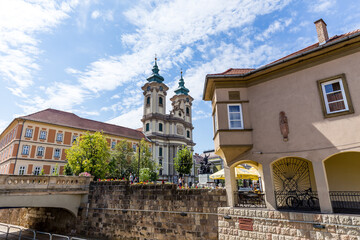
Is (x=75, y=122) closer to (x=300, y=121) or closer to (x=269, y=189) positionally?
(x=269, y=189)

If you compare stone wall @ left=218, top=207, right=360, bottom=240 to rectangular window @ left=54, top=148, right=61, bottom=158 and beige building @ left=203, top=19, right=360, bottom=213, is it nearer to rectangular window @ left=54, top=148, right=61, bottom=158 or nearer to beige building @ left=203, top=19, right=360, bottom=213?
beige building @ left=203, top=19, right=360, bottom=213

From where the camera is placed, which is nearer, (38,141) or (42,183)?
(42,183)

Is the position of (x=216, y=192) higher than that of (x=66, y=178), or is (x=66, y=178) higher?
(x=66, y=178)

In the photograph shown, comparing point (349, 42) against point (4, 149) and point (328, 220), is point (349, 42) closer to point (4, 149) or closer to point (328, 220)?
point (328, 220)

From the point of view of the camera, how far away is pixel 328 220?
923 centimetres

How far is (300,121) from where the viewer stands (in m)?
11.0

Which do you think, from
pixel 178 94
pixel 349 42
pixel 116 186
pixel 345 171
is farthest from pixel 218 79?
pixel 178 94

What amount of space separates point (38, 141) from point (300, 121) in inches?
1672

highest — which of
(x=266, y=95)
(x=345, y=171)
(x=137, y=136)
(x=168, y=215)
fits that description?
(x=137, y=136)

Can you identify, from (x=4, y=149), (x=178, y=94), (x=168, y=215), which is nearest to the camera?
(x=168, y=215)

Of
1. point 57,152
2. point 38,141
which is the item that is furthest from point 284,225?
point 57,152

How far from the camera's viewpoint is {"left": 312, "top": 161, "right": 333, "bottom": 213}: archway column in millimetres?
9734

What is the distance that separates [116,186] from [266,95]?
13293 mm

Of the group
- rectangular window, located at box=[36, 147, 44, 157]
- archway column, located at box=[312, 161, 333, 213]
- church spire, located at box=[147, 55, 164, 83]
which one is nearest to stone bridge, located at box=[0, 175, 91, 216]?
archway column, located at box=[312, 161, 333, 213]
